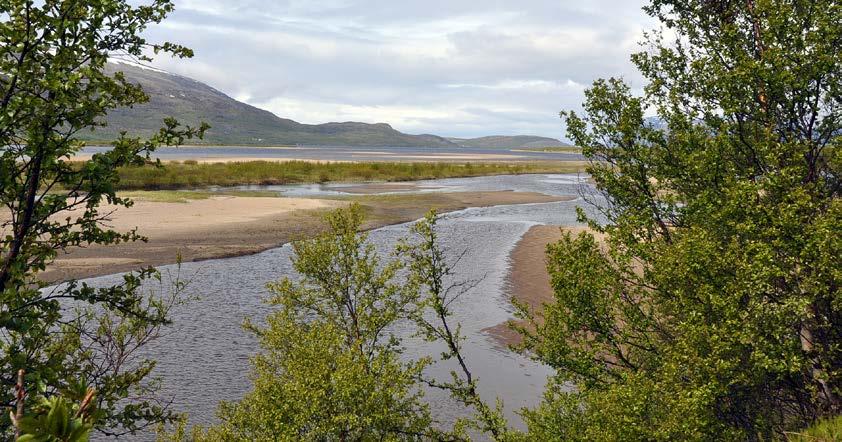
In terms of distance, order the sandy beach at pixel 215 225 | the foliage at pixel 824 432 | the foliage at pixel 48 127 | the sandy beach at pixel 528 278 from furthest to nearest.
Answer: the sandy beach at pixel 215 225 < the sandy beach at pixel 528 278 < the foliage at pixel 824 432 < the foliage at pixel 48 127

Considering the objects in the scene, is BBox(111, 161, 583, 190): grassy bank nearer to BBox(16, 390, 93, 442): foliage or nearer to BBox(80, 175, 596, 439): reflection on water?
BBox(80, 175, 596, 439): reflection on water

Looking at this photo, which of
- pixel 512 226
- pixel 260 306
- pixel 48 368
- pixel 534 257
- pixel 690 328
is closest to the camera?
pixel 48 368

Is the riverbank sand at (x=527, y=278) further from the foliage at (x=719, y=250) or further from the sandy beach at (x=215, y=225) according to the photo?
the sandy beach at (x=215, y=225)

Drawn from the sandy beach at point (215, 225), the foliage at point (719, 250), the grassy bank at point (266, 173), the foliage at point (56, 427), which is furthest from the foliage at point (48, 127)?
the grassy bank at point (266, 173)

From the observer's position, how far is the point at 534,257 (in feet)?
159

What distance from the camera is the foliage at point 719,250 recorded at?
1074 centimetres

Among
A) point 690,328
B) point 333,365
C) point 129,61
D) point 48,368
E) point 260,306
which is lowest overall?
point 260,306

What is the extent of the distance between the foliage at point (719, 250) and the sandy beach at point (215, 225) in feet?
77.2

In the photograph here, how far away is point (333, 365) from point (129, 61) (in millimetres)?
7676

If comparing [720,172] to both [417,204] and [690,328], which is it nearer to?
[690,328]

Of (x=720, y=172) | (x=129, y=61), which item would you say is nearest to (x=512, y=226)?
(x=720, y=172)

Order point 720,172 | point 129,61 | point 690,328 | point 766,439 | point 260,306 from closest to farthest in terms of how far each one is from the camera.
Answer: point 129,61, point 690,328, point 766,439, point 720,172, point 260,306

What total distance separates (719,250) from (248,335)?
23792mm

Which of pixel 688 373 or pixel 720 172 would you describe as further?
pixel 720 172
